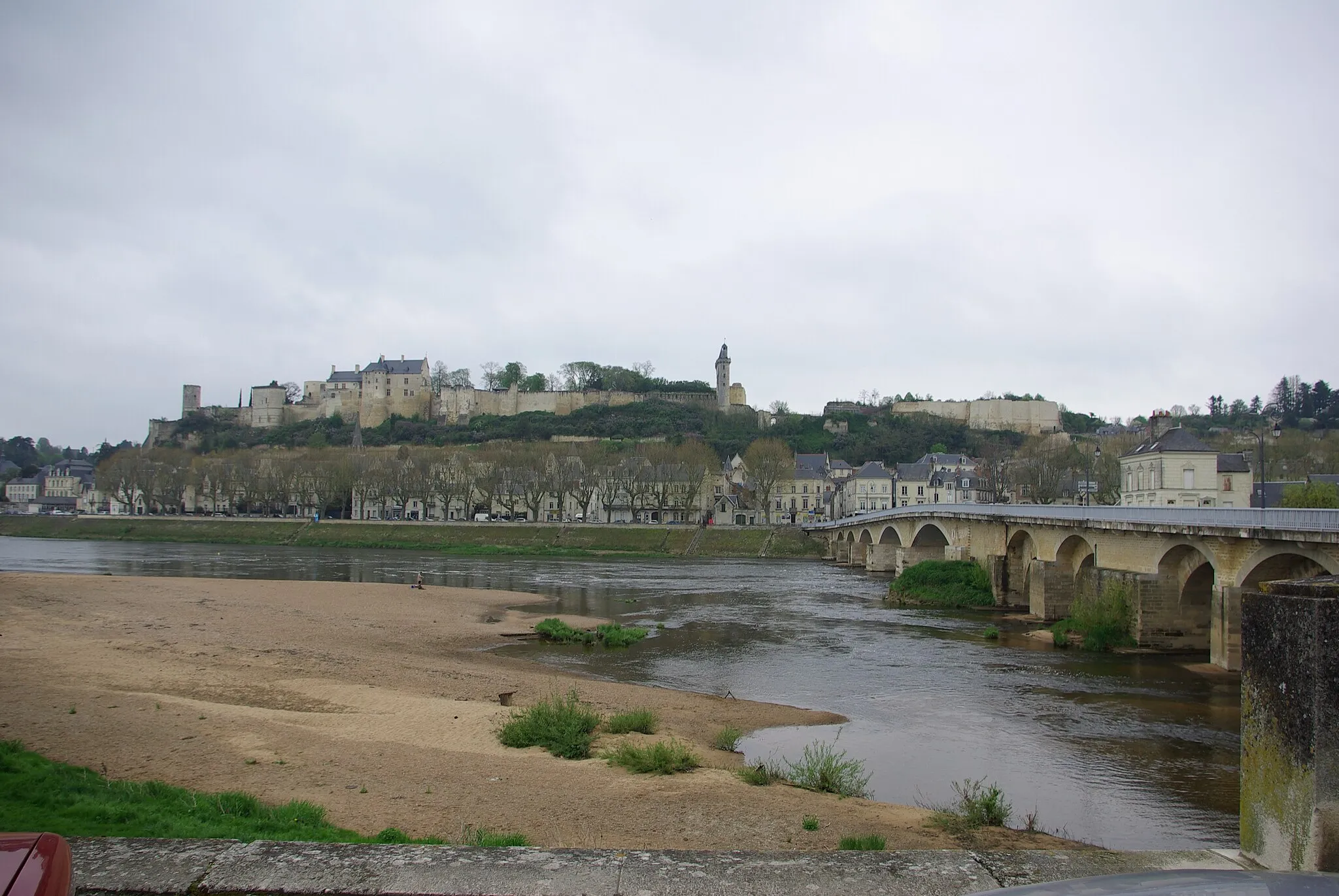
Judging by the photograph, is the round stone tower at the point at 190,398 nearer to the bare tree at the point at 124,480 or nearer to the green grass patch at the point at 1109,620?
the bare tree at the point at 124,480

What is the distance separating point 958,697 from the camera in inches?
622

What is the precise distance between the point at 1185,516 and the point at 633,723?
577 inches

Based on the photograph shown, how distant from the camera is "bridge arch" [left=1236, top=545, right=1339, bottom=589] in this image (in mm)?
16359

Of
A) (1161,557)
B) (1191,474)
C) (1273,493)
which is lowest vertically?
(1161,557)

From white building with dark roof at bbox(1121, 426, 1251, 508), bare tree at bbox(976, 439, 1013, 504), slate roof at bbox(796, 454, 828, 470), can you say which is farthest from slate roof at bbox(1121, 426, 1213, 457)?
slate roof at bbox(796, 454, 828, 470)

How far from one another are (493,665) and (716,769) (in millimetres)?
8838

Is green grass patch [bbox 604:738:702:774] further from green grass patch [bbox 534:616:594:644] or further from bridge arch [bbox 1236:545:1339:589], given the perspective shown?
bridge arch [bbox 1236:545:1339:589]

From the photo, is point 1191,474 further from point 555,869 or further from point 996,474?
point 555,869

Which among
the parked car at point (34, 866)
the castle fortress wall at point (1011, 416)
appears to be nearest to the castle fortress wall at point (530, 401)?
the castle fortress wall at point (1011, 416)

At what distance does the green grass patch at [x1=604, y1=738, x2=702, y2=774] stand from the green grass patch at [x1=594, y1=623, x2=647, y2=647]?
35.8 feet

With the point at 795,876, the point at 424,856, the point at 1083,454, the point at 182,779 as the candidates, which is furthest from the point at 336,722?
the point at 1083,454

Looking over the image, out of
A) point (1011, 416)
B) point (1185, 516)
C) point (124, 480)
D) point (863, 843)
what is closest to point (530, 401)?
point (124, 480)

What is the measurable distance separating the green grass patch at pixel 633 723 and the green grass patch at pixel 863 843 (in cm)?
534

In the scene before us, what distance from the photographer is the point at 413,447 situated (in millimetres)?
101375
